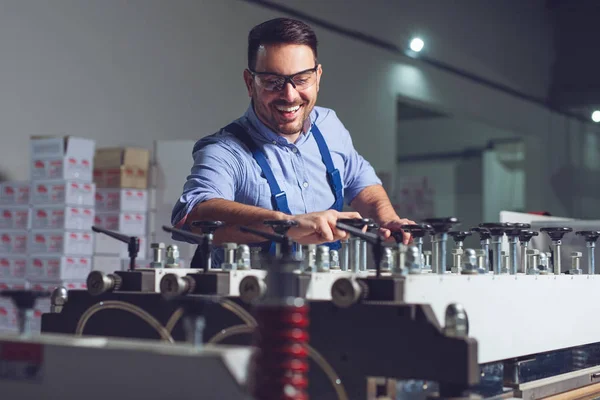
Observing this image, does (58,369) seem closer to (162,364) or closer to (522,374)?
(162,364)

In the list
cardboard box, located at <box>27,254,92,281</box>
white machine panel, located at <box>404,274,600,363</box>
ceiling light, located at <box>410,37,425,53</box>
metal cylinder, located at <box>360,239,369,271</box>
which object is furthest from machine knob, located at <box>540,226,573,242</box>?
ceiling light, located at <box>410,37,425,53</box>

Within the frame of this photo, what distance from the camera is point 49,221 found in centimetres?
522

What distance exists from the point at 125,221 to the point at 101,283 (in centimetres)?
421

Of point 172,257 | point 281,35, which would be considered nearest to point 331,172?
point 281,35

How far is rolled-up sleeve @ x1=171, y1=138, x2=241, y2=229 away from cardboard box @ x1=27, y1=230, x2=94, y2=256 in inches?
118

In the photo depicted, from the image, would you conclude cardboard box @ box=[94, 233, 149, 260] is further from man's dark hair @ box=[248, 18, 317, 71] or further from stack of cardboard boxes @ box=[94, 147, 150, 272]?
man's dark hair @ box=[248, 18, 317, 71]

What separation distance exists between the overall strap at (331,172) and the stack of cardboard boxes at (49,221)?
9.85 feet

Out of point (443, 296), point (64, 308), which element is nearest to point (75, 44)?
point (64, 308)

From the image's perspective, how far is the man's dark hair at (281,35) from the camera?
2.24 metres

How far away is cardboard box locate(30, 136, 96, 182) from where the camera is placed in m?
5.22

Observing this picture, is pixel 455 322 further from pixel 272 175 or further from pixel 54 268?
pixel 54 268

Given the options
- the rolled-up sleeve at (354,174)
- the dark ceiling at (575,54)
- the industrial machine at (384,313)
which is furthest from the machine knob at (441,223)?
the dark ceiling at (575,54)

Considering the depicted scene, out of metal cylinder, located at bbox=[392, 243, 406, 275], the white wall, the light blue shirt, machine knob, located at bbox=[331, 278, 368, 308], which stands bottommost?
machine knob, located at bbox=[331, 278, 368, 308]

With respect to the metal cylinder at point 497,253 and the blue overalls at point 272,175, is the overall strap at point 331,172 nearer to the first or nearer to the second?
the blue overalls at point 272,175
